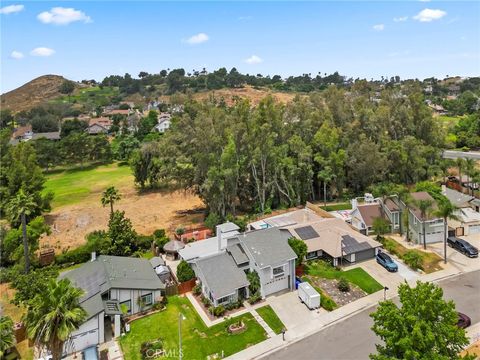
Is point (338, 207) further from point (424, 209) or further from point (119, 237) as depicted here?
point (119, 237)

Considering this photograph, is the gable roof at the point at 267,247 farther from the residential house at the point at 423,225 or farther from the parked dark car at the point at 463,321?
the residential house at the point at 423,225

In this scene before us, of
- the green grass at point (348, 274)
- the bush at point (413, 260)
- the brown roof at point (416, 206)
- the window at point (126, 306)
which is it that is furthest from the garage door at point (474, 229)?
the window at point (126, 306)

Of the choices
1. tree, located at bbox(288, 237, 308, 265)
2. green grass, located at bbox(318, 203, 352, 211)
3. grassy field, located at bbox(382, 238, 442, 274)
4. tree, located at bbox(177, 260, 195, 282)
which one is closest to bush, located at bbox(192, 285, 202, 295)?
tree, located at bbox(177, 260, 195, 282)

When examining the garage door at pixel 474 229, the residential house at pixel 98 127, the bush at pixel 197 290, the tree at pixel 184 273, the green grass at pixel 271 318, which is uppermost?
the residential house at pixel 98 127

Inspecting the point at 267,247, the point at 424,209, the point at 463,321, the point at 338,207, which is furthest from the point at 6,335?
the point at 338,207

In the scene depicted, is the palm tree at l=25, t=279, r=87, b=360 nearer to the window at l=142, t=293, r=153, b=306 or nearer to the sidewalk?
the window at l=142, t=293, r=153, b=306

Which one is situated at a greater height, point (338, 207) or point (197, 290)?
point (197, 290)
